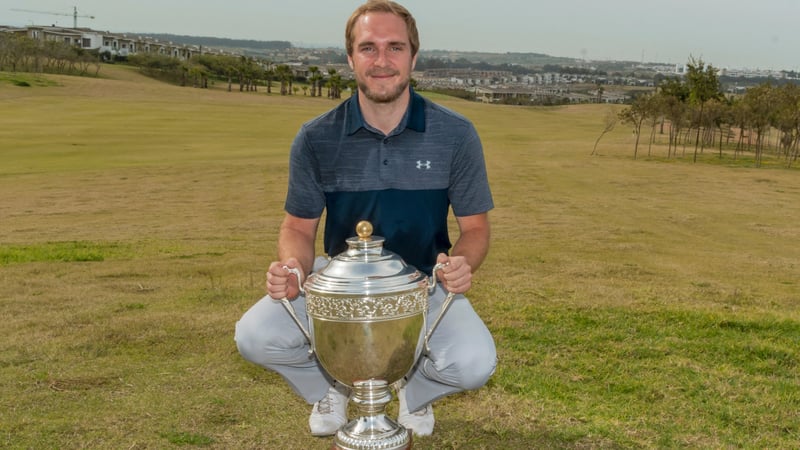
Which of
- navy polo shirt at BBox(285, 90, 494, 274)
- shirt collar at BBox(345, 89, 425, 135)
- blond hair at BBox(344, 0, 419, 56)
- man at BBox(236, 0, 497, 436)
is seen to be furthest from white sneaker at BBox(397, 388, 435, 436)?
blond hair at BBox(344, 0, 419, 56)

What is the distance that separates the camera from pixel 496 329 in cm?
655

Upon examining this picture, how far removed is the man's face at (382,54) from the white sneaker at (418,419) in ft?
5.53

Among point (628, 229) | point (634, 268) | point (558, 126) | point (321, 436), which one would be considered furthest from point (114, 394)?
point (558, 126)

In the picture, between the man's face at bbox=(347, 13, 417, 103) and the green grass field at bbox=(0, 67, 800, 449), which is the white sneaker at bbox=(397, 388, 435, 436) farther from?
the man's face at bbox=(347, 13, 417, 103)

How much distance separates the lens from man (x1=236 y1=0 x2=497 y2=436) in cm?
426

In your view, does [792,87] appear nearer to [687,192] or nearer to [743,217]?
[687,192]

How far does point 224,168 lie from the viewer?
33750 millimetres

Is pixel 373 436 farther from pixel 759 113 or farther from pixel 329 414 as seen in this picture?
pixel 759 113

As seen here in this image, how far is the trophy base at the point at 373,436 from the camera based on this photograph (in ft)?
11.6

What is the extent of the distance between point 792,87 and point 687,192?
3334 centimetres

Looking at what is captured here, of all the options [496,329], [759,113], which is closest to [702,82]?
[759,113]

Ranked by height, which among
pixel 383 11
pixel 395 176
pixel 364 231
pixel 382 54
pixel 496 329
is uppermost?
pixel 383 11

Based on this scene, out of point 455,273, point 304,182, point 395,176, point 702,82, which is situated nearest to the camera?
point 455,273

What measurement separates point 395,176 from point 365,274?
1.18 m
